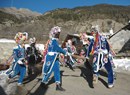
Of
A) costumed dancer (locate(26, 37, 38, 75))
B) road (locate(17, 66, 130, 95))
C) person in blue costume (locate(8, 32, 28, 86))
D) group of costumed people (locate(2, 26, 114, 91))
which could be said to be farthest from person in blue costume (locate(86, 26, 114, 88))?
costumed dancer (locate(26, 37, 38, 75))

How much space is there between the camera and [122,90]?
908 centimetres

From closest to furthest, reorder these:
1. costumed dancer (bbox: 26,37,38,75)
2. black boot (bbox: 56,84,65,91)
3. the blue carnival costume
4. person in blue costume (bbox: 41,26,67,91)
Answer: black boot (bbox: 56,84,65,91), person in blue costume (bbox: 41,26,67,91), the blue carnival costume, costumed dancer (bbox: 26,37,38,75)

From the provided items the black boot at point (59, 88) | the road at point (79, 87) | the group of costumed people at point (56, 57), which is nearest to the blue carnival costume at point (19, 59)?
the group of costumed people at point (56, 57)

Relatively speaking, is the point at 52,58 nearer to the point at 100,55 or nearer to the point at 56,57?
the point at 56,57

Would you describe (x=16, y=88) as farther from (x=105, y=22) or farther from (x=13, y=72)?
(x=105, y=22)

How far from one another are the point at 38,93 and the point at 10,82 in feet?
6.48

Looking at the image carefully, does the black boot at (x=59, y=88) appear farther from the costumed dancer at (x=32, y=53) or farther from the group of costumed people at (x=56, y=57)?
the costumed dancer at (x=32, y=53)

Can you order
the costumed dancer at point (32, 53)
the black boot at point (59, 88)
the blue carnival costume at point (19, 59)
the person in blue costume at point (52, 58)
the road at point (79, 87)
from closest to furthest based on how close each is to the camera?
1. the road at point (79, 87)
2. the black boot at point (59, 88)
3. the person in blue costume at point (52, 58)
4. the blue carnival costume at point (19, 59)
5. the costumed dancer at point (32, 53)

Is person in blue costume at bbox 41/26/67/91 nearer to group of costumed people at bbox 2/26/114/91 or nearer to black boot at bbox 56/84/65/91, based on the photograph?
group of costumed people at bbox 2/26/114/91

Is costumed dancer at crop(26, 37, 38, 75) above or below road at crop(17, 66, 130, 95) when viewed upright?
above

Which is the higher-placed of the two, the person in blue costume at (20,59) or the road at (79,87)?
the person in blue costume at (20,59)

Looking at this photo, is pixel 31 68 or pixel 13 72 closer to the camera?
pixel 13 72

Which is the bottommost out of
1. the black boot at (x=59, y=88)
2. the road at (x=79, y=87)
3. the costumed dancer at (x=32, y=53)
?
the road at (x=79, y=87)

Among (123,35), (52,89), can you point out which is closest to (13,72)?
(52,89)
